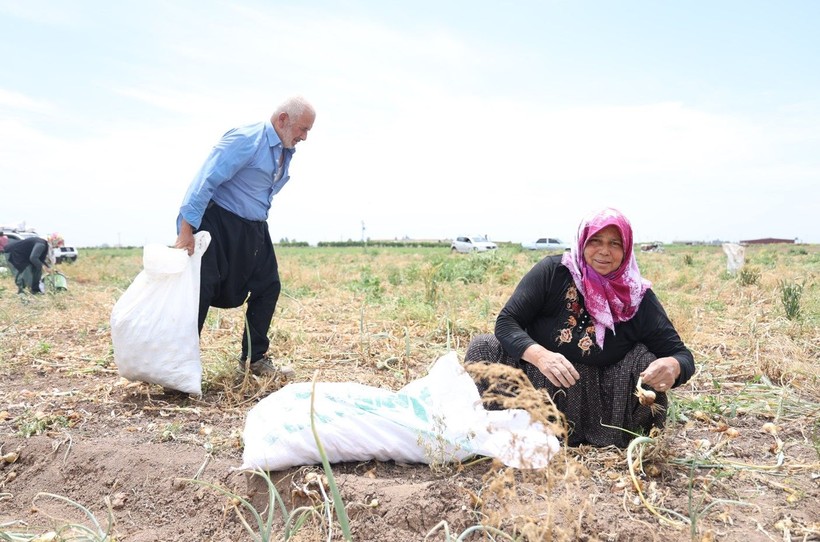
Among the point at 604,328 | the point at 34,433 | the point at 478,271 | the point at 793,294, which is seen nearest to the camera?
the point at 604,328

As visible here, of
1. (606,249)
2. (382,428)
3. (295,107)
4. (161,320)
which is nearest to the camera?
(382,428)

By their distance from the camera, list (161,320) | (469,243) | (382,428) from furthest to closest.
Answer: (469,243), (161,320), (382,428)

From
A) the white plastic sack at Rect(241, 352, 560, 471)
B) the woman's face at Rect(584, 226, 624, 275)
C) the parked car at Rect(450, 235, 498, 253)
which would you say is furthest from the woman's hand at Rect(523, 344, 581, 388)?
the parked car at Rect(450, 235, 498, 253)

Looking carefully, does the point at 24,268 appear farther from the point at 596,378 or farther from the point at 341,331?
the point at 596,378

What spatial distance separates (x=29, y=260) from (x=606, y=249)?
855 cm

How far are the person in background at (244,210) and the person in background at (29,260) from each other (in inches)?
248

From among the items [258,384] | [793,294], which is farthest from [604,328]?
[793,294]

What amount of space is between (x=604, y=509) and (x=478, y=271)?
626cm

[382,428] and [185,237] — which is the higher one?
[185,237]

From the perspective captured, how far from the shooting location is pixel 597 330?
2.46 m

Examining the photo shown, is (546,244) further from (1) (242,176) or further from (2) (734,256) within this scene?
(1) (242,176)

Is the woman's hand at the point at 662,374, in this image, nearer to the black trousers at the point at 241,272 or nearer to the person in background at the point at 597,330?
the person in background at the point at 597,330

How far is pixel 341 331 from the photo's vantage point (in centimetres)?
485

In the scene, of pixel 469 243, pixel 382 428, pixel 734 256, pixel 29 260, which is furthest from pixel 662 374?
pixel 469 243
